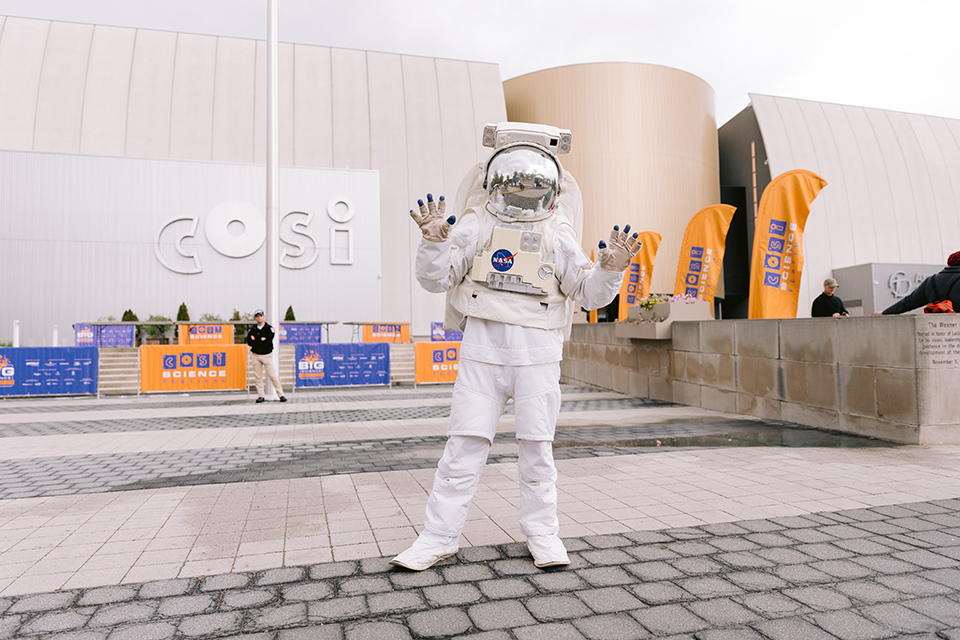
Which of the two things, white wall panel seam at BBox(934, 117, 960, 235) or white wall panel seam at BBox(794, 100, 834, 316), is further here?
white wall panel seam at BBox(934, 117, 960, 235)

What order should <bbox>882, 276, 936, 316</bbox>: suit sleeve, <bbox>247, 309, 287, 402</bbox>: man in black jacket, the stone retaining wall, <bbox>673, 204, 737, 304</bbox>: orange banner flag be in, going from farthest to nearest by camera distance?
1. <bbox>673, 204, 737, 304</bbox>: orange banner flag
2. <bbox>247, 309, 287, 402</bbox>: man in black jacket
3. <bbox>882, 276, 936, 316</bbox>: suit sleeve
4. the stone retaining wall

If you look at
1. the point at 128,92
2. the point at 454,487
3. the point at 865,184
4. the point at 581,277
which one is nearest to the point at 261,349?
the point at 454,487

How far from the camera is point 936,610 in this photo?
236 cm

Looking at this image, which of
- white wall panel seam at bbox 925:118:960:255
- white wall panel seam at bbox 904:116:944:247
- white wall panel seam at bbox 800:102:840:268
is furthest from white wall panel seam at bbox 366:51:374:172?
white wall panel seam at bbox 925:118:960:255

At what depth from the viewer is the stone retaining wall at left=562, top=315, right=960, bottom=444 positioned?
5.91m

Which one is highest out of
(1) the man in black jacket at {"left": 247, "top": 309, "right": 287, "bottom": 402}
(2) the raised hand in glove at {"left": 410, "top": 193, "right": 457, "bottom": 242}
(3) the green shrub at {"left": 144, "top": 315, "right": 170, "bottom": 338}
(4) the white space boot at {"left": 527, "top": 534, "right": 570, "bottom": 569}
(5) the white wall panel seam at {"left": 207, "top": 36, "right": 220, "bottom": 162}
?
(5) the white wall panel seam at {"left": 207, "top": 36, "right": 220, "bottom": 162}

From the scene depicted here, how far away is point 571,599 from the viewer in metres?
2.53

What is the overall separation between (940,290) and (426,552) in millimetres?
6796

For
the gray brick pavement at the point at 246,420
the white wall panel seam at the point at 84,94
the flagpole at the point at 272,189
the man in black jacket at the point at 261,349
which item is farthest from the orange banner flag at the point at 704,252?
the white wall panel seam at the point at 84,94

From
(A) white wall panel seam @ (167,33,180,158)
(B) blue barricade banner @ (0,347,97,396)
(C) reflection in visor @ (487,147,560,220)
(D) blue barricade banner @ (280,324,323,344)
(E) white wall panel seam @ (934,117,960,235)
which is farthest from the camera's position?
(E) white wall panel seam @ (934,117,960,235)

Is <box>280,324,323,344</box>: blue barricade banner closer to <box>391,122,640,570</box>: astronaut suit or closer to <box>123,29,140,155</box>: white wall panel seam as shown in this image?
<box>123,29,140,155</box>: white wall panel seam

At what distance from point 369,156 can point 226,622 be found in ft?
87.7

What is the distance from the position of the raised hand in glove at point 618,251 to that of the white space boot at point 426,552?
5.54 ft

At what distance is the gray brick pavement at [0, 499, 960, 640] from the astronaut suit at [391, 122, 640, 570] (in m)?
0.25
